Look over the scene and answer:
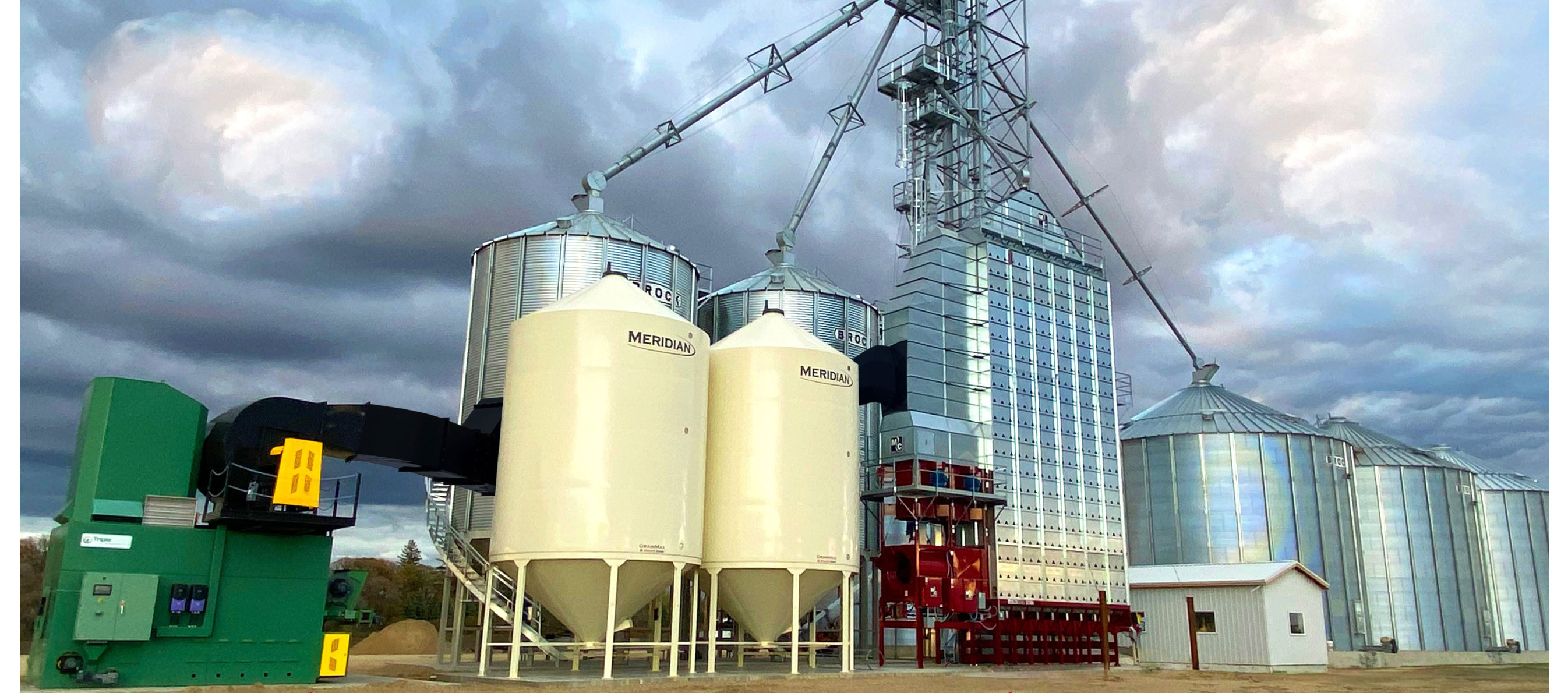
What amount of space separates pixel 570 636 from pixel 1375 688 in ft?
73.8

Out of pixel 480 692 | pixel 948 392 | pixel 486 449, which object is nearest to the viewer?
pixel 480 692

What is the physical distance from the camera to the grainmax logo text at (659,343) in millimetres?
24922

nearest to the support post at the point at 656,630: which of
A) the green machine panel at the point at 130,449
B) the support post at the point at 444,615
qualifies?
the support post at the point at 444,615

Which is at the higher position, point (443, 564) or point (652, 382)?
point (652, 382)

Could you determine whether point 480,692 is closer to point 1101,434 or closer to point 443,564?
point 443,564

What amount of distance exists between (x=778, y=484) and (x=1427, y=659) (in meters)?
39.3

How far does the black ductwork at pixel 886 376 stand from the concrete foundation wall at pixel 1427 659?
2220 centimetres

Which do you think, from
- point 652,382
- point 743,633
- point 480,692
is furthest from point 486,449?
point 743,633

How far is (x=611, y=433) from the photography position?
79.1ft

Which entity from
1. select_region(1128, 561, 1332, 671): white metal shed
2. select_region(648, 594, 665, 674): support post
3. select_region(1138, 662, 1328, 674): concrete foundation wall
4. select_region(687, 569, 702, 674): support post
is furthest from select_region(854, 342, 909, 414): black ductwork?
select_region(1128, 561, 1332, 671): white metal shed

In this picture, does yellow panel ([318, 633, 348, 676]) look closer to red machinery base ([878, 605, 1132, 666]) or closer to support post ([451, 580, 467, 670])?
support post ([451, 580, 467, 670])

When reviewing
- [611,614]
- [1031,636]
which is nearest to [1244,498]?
[1031,636]

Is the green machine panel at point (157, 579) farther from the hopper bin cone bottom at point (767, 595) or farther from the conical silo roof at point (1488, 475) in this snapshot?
the conical silo roof at point (1488, 475)

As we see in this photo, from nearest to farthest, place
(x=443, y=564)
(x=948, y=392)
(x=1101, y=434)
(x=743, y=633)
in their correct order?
(x=443, y=564) < (x=743, y=633) < (x=948, y=392) < (x=1101, y=434)
